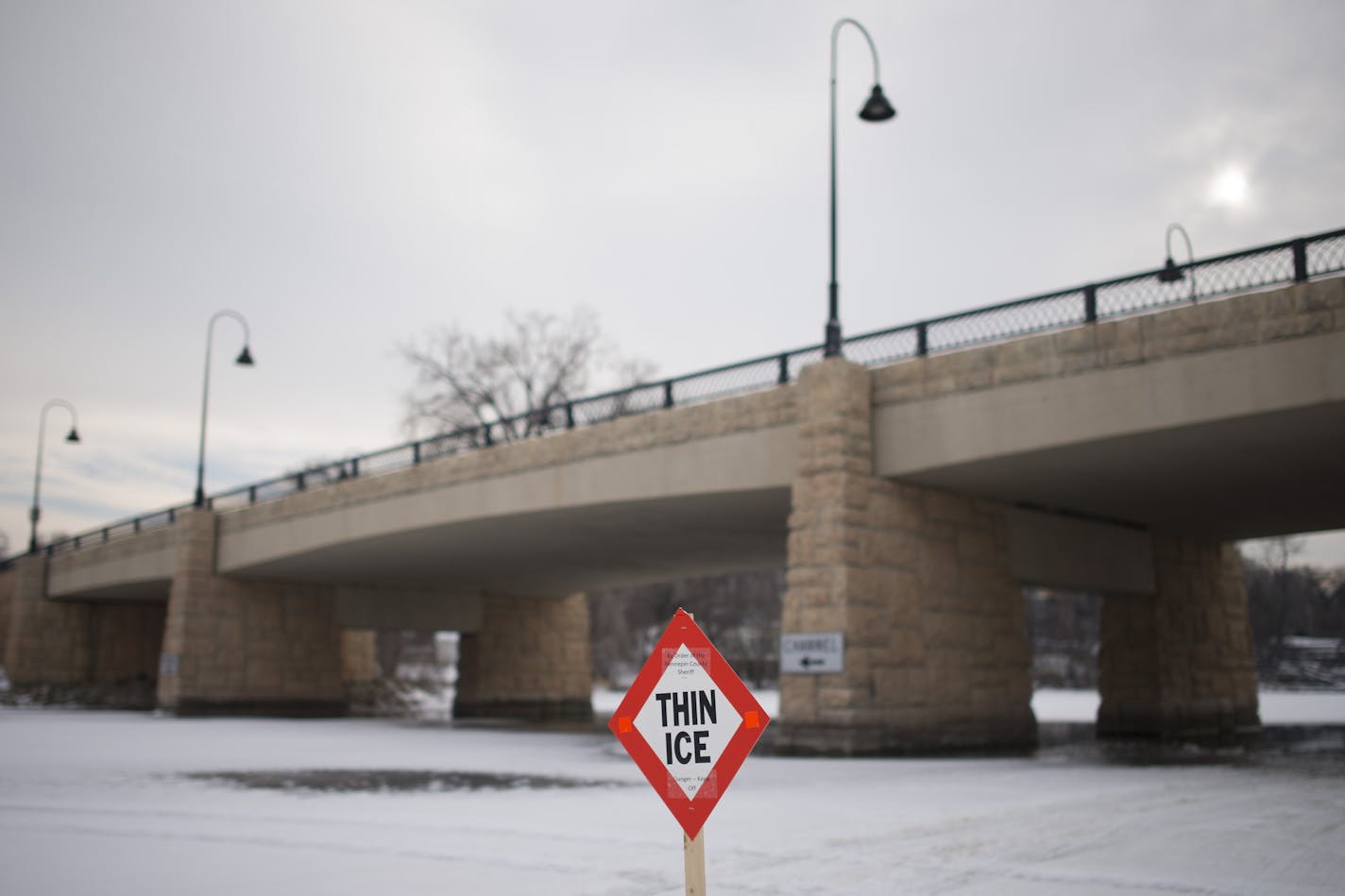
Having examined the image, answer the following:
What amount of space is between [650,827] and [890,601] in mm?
8903

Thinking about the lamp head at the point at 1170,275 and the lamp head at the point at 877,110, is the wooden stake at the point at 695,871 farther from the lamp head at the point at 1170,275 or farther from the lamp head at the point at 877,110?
the lamp head at the point at 877,110

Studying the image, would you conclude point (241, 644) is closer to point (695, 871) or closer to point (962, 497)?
point (962, 497)

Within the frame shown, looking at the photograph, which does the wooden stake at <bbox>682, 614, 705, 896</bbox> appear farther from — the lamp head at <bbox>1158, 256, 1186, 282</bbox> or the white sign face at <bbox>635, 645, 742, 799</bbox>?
the lamp head at <bbox>1158, 256, 1186, 282</bbox>

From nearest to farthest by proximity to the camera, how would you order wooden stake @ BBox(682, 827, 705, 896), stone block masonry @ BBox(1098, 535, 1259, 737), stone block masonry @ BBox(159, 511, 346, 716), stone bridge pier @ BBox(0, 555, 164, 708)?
wooden stake @ BBox(682, 827, 705, 896)
stone block masonry @ BBox(1098, 535, 1259, 737)
stone block masonry @ BBox(159, 511, 346, 716)
stone bridge pier @ BBox(0, 555, 164, 708)

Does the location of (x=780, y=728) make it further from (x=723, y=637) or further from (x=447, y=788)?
(x=723, y=637)

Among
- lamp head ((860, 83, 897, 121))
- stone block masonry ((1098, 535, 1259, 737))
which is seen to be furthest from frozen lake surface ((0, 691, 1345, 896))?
lamp head ((860, 83, 897, 121))

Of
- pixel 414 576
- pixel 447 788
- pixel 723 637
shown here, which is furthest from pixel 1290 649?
pixel 447 788

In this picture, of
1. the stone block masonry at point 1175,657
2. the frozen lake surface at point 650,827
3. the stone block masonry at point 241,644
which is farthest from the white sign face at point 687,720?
the stone block masonry at point 241,644

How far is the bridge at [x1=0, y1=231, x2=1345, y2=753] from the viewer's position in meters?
15.3

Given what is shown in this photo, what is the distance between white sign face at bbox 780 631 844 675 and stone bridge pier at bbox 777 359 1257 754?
10cm

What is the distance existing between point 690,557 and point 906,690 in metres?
13.4

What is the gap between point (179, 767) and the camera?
49.2 feet

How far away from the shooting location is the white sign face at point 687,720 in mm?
4855

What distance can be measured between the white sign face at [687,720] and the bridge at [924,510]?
1152cm
